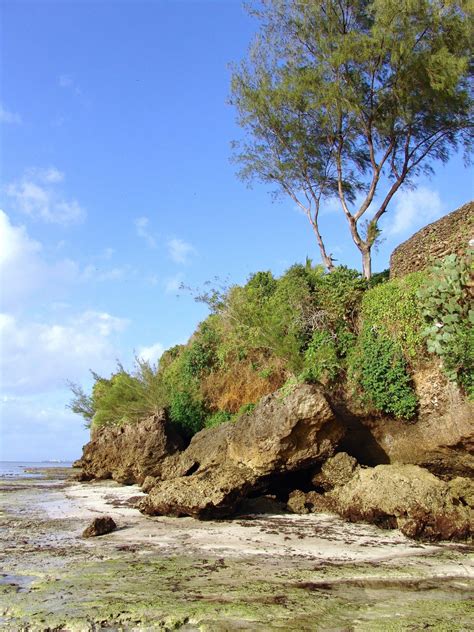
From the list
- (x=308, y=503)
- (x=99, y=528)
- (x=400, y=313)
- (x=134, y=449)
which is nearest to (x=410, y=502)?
(x=308, y=503)

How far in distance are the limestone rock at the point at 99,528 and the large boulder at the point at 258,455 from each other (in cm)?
165

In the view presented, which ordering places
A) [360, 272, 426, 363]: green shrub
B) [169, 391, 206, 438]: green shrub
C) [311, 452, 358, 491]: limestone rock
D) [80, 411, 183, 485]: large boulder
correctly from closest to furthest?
[311, 452, 358, 491]: limestone rock < [360, 272, 426, 363]: green shrub < [80, 411, 183, 485]: large boulder < [169, 391, 206, 438]: green shrub

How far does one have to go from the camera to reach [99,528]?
8.94m

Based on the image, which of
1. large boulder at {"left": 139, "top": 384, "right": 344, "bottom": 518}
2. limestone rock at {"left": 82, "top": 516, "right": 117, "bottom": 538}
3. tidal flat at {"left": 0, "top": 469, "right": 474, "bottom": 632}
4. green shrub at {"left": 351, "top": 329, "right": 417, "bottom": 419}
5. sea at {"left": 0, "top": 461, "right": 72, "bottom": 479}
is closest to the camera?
tidal flat at {"left": 0, "top": 469, "right": 474, "bottom": 632}

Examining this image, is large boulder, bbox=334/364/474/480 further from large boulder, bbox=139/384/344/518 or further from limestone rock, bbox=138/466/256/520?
limestone rock, bbox=138/466/256/520

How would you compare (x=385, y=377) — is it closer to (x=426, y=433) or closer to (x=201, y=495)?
(x=426, y=433)

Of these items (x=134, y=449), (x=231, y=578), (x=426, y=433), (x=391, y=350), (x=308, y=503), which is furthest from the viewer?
(x=134, y=449)

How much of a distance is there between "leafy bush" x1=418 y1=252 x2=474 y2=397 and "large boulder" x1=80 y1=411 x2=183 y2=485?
967 cm

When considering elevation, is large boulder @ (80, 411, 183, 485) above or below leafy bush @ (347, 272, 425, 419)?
below

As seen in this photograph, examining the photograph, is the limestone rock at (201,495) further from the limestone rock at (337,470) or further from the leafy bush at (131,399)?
the leafy bush at (131,399)

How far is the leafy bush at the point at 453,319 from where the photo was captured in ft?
33.9

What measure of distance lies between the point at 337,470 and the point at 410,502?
2.53 m

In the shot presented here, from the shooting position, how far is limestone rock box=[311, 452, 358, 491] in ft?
37.6

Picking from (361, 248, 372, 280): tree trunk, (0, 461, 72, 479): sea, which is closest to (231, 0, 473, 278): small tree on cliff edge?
(361, 248, 372, 280): tree trunk
